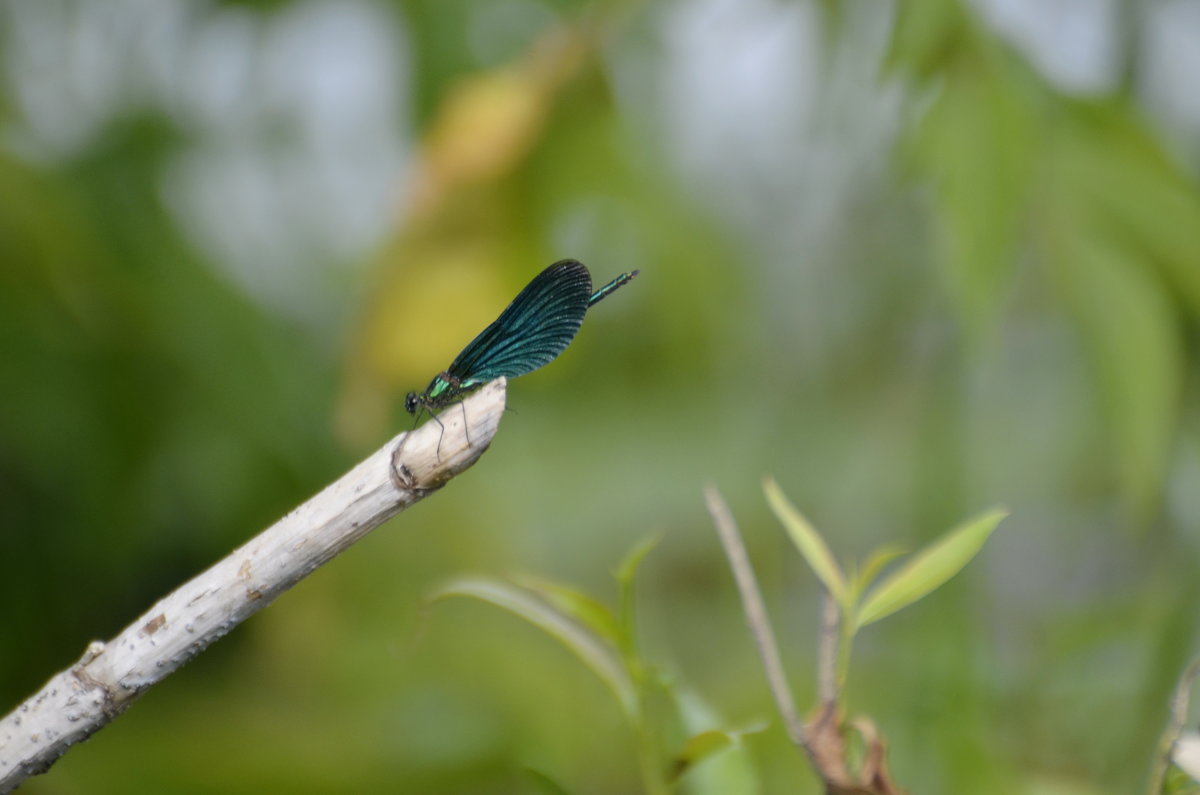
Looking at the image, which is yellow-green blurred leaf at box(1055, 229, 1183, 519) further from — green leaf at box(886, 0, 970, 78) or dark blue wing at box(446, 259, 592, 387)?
dark blue wing at box(446, 259, 592, 387)

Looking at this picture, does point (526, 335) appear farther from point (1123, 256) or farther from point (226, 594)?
point (1123, 256)

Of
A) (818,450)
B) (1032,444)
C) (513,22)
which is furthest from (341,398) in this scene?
(1032,444)

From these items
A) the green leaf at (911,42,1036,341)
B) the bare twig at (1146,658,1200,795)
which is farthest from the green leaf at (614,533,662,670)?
the green leaf at (911,42,1036,341)

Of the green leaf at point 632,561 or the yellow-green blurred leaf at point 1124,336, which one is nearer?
the green leaf at point 632,561

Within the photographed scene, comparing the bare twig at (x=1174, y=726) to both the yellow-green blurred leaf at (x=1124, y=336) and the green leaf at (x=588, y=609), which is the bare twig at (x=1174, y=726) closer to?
the green leaf at (x=588, y=609)

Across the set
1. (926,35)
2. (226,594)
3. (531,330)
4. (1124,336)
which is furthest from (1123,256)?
(226,594)

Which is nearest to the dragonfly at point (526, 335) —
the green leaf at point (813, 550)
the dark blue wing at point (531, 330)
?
the dark blue wing at point (531, 330)

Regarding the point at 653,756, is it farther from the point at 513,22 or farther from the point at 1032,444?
the point at 1032,444
